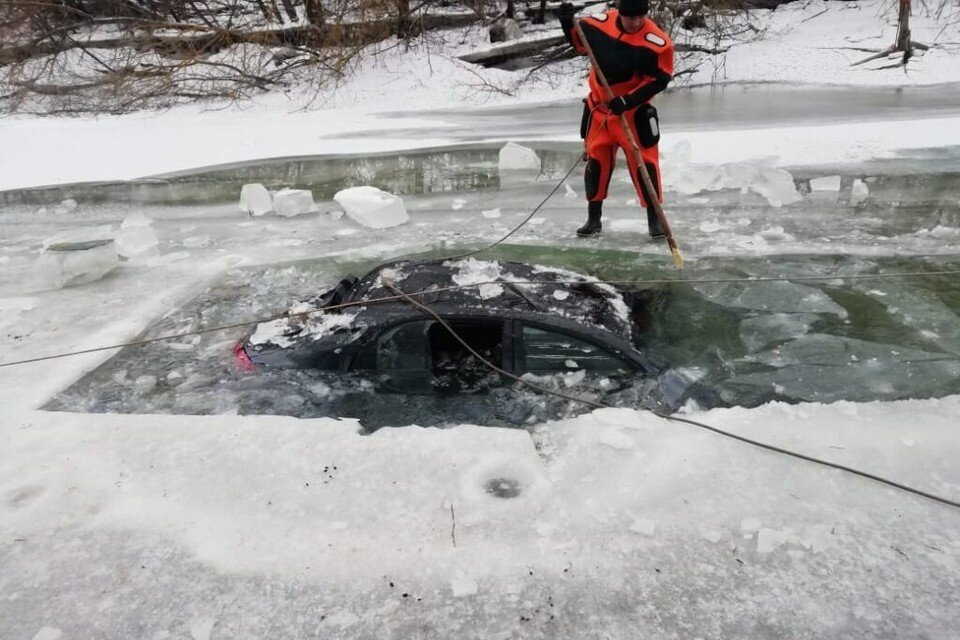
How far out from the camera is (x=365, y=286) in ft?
13.9

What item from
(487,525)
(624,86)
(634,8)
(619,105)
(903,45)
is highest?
(903,45)

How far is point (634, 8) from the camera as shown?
5363 millimetres

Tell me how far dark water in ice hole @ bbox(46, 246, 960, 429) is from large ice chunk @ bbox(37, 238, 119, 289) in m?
1.31

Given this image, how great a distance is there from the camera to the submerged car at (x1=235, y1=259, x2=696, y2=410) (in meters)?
3.63

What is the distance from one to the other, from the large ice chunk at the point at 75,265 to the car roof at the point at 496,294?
141 inches

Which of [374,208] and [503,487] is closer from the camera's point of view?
[503,487]

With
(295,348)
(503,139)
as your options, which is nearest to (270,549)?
(295,348)

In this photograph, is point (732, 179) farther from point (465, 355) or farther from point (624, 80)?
point (465, 355)

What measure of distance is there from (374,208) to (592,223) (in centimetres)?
261

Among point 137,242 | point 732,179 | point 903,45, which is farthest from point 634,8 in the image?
point 903,45

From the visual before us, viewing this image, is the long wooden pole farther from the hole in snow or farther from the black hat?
the hole in snow

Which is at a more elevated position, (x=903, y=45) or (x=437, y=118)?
(x=903, y=45)

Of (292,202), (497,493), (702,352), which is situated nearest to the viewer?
(497,493)

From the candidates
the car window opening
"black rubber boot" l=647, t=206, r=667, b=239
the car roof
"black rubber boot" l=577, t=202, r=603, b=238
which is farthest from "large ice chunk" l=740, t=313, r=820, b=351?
"black rubber boot" l=577, t=202, r=603, b=238
